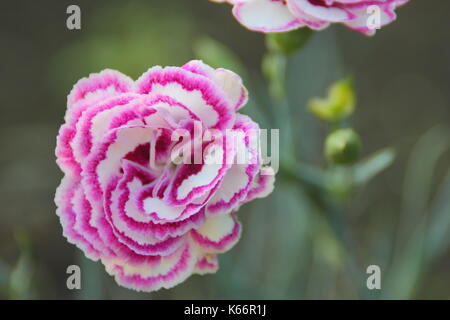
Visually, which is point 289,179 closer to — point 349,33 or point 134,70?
point 134,70

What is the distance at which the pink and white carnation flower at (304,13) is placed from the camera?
0.63 metres

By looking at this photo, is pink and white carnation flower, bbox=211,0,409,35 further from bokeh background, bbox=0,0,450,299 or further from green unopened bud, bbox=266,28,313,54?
bokeh background, bbox=0,0,450,299

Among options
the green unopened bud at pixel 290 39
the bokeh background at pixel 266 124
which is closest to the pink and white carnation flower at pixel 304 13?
the green unopened bud at pixel 290 39

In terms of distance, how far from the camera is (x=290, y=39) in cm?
71

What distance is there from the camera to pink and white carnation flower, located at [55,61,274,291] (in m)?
0.58

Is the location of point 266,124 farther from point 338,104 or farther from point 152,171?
point 152,171

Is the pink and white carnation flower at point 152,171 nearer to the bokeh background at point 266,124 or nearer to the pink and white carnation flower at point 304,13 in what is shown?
the pink and white carnation flower at point 304,13

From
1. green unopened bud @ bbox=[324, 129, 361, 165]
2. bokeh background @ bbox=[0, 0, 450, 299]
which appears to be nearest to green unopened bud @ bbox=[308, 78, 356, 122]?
green unopened bud @ bbox=[324, 129, 361, 165]

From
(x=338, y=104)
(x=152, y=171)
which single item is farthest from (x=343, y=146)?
(x=152, y=171)

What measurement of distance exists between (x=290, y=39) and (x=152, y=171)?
0.21m

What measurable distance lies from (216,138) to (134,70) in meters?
0.88

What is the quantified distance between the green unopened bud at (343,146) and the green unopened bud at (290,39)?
10cm

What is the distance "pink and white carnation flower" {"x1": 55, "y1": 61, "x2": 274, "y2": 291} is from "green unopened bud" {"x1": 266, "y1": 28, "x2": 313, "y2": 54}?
0.13 metres

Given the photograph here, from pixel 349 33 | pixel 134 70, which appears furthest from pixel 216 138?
pixel 349 33
